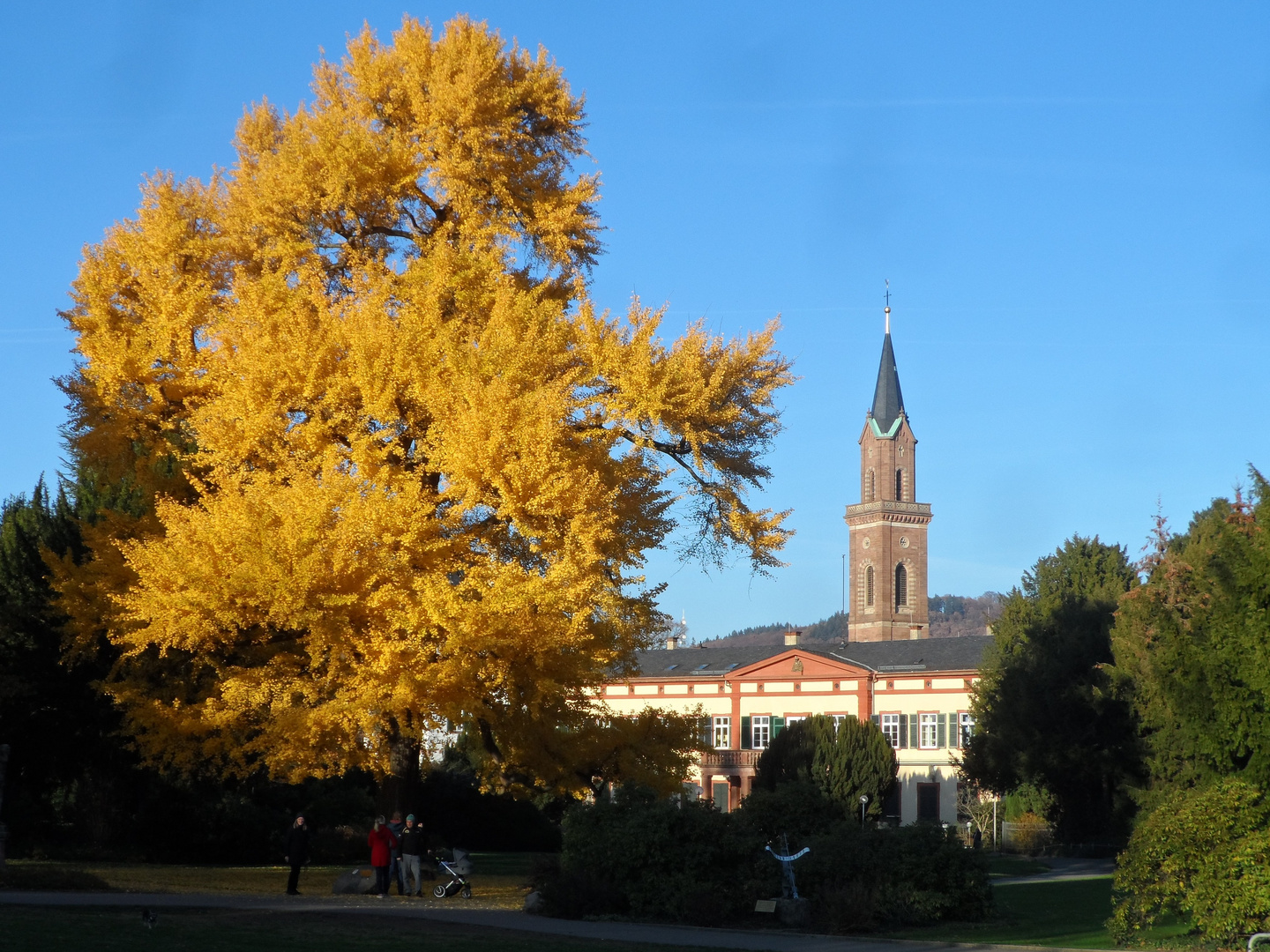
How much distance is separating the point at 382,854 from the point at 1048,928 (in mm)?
9756

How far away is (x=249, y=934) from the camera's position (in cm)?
1557

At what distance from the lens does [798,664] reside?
236 feet

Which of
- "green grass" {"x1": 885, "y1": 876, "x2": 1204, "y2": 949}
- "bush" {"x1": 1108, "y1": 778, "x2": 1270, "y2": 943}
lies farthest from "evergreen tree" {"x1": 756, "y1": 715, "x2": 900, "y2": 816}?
"bush" {"x1": 1108, "y1": 778, "x2": 1270, "y2": 943}

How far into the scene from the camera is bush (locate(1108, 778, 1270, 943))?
1559 cm

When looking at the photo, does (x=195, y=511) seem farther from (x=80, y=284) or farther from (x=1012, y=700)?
(x=1012, y=700)

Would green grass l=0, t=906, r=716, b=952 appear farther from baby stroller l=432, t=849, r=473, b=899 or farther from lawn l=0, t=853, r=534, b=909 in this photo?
baby stroller l=432, t=849, r=473, b=899

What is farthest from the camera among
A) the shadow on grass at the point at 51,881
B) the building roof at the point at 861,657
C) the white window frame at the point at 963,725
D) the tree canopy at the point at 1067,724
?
the building roof at the point at 861,657

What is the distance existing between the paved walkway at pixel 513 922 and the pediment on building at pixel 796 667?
168 ft

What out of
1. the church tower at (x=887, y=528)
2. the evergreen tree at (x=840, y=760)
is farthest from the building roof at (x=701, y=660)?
the church tower at (x=887, y=528)

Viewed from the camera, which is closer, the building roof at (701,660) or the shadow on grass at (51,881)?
the shadow on grass at (51,881)

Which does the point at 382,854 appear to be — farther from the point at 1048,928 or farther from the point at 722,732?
the point at 722,732

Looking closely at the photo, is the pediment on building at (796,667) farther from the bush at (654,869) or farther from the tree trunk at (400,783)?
the bush at (654,869)

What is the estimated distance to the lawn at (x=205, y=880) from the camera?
20734 millimetres

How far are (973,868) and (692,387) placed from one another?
28.7 ft
